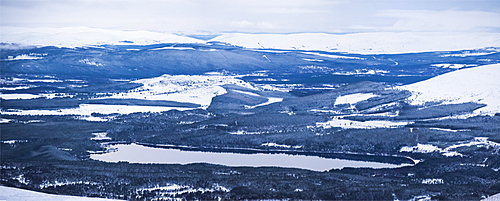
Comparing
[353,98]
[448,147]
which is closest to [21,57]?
[353,98]

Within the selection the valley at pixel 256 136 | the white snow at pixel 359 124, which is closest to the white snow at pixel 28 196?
the valley at pixel 256 136

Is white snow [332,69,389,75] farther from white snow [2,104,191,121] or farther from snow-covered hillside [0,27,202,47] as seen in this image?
snow-covered hillside [0,27,202,47]

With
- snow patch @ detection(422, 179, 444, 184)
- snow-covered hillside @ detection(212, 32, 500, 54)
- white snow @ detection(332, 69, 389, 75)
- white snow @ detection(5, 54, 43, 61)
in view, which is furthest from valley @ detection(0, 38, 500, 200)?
snow-covered hillside @ detection(212, 32, 500, 54)

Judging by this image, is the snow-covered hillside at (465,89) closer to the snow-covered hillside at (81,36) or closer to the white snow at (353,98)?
the white snow at (353,98)

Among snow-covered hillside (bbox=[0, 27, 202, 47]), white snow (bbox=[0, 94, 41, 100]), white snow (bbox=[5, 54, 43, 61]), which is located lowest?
white snow (bbox=[0, 94, 41, 100])

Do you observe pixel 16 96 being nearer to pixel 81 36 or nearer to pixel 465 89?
pixel 465 89

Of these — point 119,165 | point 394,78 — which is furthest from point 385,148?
point 394,78
